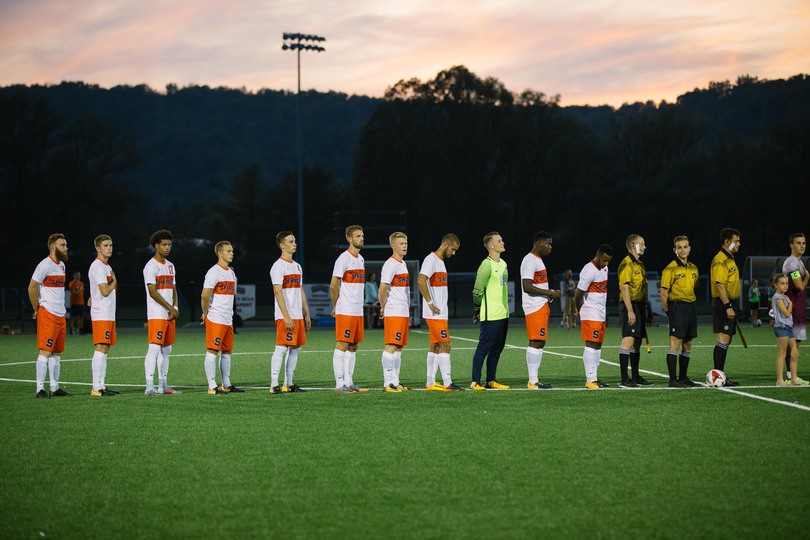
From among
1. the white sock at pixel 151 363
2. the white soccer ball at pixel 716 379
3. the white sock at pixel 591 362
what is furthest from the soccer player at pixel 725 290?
the white sock at pixel 151 363

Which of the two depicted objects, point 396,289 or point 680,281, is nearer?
point 396,289

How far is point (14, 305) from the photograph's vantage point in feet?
129

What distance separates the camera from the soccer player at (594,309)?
12703mm

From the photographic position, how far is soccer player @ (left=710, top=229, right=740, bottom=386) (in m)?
12.5

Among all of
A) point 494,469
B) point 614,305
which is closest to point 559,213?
point 614,305

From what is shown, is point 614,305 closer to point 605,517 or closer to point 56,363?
point 56,363

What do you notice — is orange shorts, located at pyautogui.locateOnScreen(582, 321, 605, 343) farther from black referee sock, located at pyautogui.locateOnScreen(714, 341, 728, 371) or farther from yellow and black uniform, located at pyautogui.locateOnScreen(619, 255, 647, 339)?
black referee sock, located at pyautogui.locateOnScreen(714, 341, 728, 371)

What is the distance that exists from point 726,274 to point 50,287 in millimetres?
9256

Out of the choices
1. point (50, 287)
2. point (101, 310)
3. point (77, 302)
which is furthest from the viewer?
point (77, 302)

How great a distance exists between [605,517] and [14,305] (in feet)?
125

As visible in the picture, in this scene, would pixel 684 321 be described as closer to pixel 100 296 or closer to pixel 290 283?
pixel 290 283

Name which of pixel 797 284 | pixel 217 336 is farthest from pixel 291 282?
pixel 797 284

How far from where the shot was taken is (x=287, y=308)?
12.4 metres

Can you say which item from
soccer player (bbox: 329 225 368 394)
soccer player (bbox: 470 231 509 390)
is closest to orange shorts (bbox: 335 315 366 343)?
soccer player (bbox: 329 225 368 394)
